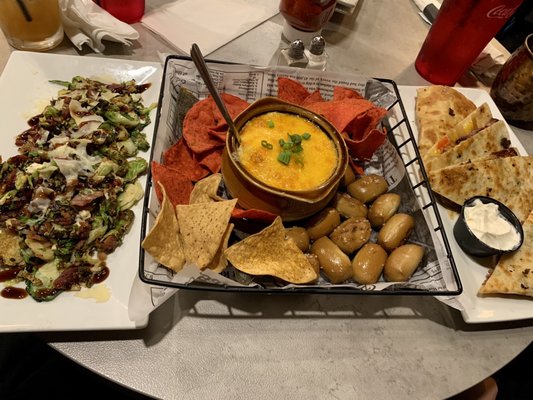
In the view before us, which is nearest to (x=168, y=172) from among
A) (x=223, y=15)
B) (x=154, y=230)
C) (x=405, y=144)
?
(x=154, y=230)

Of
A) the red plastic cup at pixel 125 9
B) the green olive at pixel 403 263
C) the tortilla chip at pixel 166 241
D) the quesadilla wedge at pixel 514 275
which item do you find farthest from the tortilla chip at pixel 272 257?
the red plastic cup at pixel 125 9

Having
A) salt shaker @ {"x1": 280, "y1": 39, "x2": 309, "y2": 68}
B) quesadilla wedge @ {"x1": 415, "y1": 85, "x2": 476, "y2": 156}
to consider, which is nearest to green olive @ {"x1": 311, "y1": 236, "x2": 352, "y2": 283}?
quesadilla wedge @ {"x1": 415, "y1": 85, "x2": 476, "y2": 156}

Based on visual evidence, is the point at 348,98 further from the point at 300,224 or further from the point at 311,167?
the point at 300,224

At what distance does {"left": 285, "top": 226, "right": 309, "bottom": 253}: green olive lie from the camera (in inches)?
57.8

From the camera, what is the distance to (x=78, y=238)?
1370 mm

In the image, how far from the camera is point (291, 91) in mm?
1837

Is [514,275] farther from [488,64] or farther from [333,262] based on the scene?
[488,64]

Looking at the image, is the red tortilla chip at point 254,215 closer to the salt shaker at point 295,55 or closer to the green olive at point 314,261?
the green olive at point 314,261

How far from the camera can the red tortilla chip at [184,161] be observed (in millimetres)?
1593

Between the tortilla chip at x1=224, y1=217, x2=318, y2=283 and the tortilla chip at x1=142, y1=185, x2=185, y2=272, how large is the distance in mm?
161

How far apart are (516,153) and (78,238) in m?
1.84

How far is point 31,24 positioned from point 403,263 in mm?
1889

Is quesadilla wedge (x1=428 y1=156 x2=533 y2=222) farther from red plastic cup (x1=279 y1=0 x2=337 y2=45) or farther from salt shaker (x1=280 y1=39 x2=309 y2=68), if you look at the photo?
red plastic cup (x1=279 y1=0 x2=337 y2=45)

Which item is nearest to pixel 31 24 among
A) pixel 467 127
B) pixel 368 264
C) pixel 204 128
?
pixel 204 128
